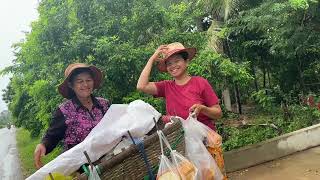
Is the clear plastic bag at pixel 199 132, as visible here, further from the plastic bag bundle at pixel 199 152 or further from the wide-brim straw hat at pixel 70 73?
the wide-brim straw hat at pixel 70 73

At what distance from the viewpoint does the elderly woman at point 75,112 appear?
2879 mm

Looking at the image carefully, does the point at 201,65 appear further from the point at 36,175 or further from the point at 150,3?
the point at 36,175

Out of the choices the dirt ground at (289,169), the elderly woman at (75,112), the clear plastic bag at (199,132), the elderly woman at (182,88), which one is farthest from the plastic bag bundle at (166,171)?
the dirt ground at (289,169)

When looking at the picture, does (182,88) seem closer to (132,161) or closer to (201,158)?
(201,158)

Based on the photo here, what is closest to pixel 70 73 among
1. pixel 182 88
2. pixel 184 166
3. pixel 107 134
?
pixel 182 88

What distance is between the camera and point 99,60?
17.7 ft

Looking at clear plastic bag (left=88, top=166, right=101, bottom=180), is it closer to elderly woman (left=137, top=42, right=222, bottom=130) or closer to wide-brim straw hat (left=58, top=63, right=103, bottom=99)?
elderly woman (left=137, top=42, right=222, bottom=130)

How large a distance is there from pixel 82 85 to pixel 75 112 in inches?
7.6

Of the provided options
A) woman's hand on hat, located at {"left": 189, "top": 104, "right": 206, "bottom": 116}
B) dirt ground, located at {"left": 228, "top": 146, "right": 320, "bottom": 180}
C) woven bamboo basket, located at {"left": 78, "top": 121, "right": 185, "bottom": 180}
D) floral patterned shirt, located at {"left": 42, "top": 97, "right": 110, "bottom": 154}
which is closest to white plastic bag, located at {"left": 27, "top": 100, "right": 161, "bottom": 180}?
woven bamboo basket, located at {"left": 78, "top": 121, "right": 185, "bottom": 180}

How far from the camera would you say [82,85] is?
294 centimetres

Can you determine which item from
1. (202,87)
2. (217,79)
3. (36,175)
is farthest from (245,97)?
(36,175)

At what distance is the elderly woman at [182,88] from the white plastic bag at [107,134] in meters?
0.52

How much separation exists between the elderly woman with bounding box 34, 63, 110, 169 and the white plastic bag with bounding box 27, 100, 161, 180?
0.66 metres

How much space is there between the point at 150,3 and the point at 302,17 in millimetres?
3877
